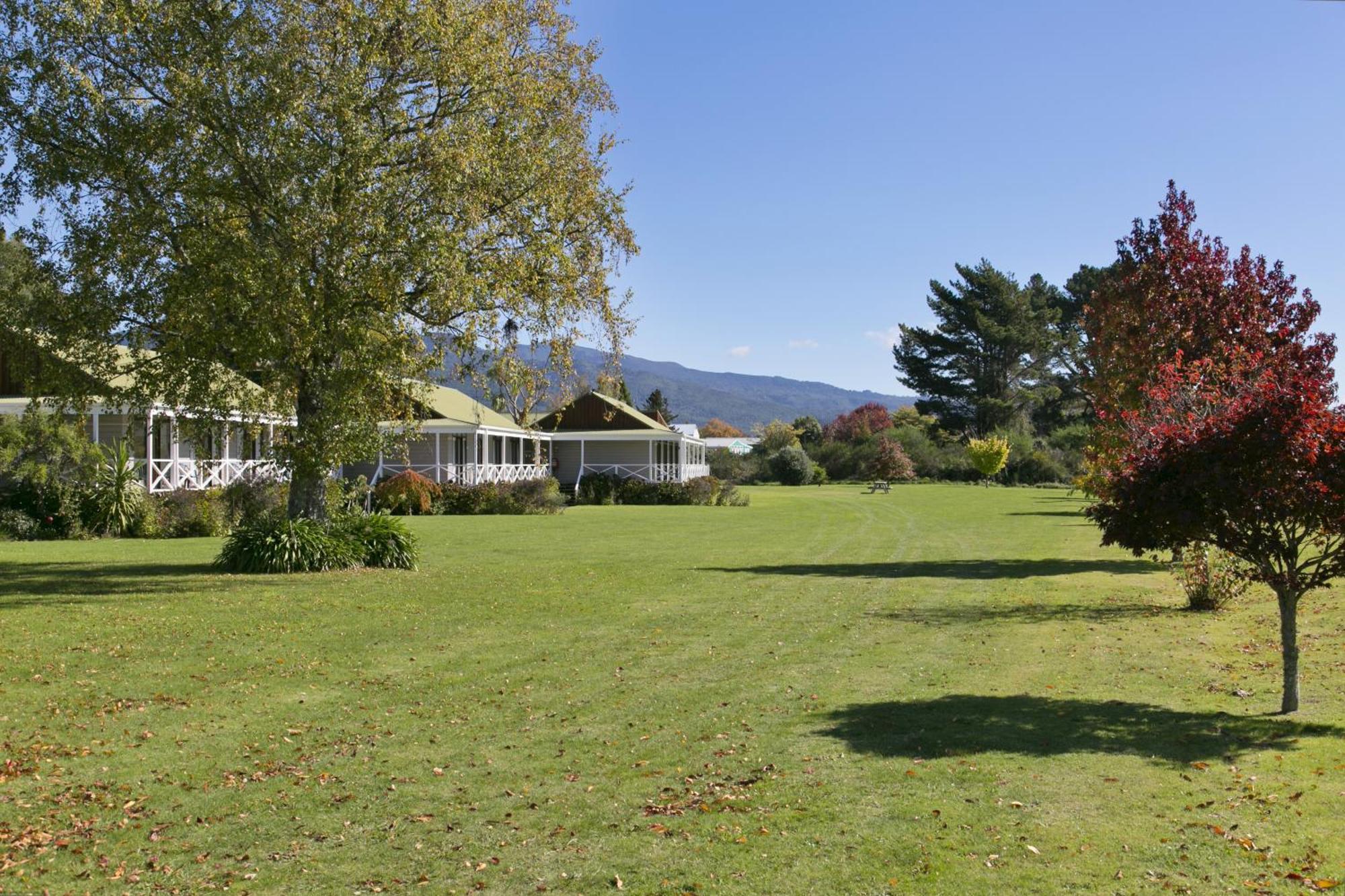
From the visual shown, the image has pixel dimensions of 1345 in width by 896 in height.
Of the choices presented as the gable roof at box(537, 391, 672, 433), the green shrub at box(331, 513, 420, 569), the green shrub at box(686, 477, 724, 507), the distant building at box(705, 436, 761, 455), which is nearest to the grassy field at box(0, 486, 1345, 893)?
the green shrub at box(331, 513, 420, 569)

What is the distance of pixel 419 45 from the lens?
16.3m

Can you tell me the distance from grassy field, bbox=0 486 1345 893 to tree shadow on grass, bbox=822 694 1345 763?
1.4 inches

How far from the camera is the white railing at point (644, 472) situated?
4569 centimetres

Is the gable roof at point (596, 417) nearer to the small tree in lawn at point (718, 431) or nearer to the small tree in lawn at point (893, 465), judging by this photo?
the small tree in lawn at point (893, 465)

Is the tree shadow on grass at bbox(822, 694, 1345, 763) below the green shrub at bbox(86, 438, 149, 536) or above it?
below

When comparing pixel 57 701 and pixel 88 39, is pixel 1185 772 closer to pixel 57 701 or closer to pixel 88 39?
pixel 57 701

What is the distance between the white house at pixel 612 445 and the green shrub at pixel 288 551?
27.7 metres

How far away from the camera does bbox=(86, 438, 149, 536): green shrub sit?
24109 millimetres

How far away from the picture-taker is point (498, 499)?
36000 millimetres

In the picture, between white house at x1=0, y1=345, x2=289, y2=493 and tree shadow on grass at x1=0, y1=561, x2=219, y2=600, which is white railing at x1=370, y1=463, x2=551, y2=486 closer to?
white house at x1=0, y1=345, x2=289, y2=493

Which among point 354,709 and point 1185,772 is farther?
point 354,709

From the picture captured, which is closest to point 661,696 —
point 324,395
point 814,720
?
point 814,720

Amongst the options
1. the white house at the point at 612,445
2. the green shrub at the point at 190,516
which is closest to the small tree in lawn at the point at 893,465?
the white house at the point at 612,445

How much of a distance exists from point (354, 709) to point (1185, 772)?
5810 millimetres
